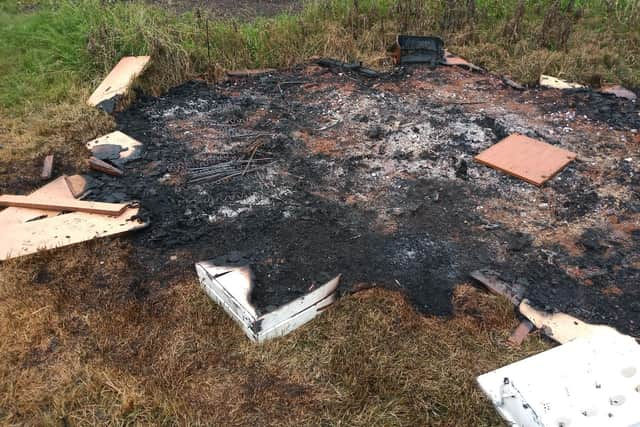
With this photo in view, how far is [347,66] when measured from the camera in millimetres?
6801

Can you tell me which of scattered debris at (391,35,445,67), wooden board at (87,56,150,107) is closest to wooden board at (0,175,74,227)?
wooden board at (87,56,150,107)

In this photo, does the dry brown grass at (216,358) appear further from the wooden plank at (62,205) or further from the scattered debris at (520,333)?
the wooden plank at (62,205)

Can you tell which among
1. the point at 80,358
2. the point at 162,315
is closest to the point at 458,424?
the point at 162,315

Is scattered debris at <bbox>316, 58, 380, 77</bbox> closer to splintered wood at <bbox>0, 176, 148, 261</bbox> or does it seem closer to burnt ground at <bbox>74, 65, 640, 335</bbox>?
burnt ground at <bbox>74, 65, 640, 335</bbox>

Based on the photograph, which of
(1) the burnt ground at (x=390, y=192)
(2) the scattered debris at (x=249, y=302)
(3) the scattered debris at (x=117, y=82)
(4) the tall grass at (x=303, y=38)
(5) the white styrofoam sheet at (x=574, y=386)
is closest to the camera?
(5) the white styrofoam sheet at (x=574, y=386)

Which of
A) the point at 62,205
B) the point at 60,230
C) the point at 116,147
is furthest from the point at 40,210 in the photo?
the point at 116,147

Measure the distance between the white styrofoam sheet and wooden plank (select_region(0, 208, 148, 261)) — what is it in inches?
123

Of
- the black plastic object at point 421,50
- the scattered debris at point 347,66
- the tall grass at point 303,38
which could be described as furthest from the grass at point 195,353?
the black plastic object at point 421,50

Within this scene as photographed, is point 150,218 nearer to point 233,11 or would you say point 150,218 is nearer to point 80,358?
point 80,358

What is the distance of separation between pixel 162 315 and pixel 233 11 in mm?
6425

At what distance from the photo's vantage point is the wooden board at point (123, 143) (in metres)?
5.11

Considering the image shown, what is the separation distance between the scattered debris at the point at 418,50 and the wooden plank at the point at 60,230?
4556mm

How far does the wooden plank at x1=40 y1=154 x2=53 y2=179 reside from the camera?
15.9ft

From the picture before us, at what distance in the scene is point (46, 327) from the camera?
333cm
